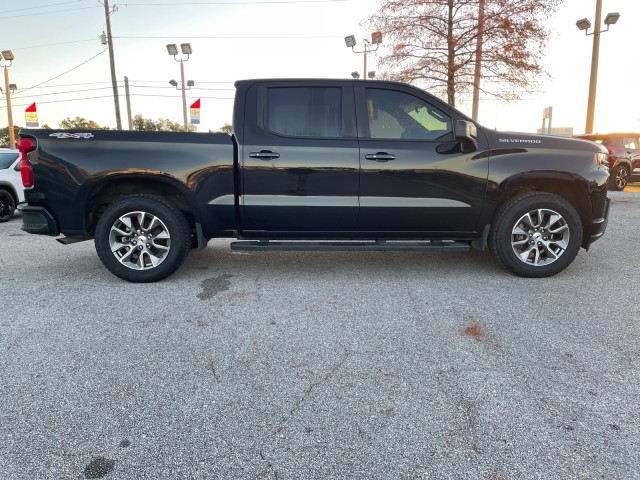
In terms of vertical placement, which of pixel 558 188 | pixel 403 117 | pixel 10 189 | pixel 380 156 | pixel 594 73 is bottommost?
pixel 10 189

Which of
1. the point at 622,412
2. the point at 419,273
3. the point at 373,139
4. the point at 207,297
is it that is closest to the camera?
the point at 622,412

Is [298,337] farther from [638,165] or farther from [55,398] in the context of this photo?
[638,165]

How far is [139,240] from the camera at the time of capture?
15.0 ft

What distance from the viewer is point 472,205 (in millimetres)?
4633

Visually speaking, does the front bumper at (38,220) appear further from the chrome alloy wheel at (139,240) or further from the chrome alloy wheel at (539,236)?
the chrome alloy wheel at (539,236)

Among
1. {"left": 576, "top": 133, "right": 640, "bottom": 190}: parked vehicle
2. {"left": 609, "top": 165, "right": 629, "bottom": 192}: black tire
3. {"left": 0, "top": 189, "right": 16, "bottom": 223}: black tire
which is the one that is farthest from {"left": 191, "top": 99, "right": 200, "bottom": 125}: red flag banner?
{"left": 609, "top": 165, "right": 629, "bottom": 192}: black tire

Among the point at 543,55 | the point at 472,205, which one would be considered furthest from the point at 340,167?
the point at 543,55

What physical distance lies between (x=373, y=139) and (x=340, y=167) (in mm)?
446

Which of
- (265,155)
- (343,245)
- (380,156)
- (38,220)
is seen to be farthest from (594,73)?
(38,220)

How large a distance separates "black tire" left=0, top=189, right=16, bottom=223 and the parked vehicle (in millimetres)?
14758

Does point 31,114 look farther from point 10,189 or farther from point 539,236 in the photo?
point 539,236

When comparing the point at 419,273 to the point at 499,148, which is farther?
the point at 419,273

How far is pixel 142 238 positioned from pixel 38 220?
99cm

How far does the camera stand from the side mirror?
432 cm
